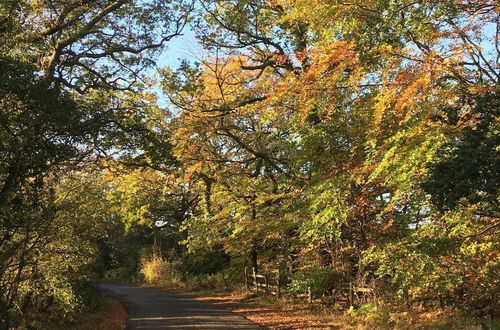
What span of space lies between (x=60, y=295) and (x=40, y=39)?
22.5ft

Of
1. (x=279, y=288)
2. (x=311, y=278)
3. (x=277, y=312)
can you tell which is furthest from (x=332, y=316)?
(x=279, y=288)

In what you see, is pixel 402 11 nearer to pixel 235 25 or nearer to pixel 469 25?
pixel 469 25

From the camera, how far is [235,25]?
612 inches

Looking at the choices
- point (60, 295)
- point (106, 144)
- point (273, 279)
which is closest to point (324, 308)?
point (273, 279)

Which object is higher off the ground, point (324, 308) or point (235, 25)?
point (235, 25)

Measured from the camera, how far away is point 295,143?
12203 millimetres

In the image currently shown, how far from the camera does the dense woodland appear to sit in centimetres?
740

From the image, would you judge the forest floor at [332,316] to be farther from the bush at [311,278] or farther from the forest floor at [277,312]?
the bush at [311,278]

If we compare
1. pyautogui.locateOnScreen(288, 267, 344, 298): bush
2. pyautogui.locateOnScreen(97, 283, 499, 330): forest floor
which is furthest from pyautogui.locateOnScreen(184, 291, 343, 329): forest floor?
pyautogui.locateOnScreen(288, 267, 344, 298): bush

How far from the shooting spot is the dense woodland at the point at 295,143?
7398mm

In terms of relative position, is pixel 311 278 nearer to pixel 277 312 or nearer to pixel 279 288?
pixel 277 312

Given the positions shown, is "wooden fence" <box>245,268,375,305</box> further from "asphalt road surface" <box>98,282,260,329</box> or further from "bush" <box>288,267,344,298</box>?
"asphalt road surface" <box>98,282,260,329</box>

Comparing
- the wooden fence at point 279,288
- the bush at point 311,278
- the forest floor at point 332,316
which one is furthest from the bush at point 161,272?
the bush at point 311,278

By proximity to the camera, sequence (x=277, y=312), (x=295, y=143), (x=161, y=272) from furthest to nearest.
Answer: (x=161, y=272) < (x=277, y=312) < (x=295, y=143)
